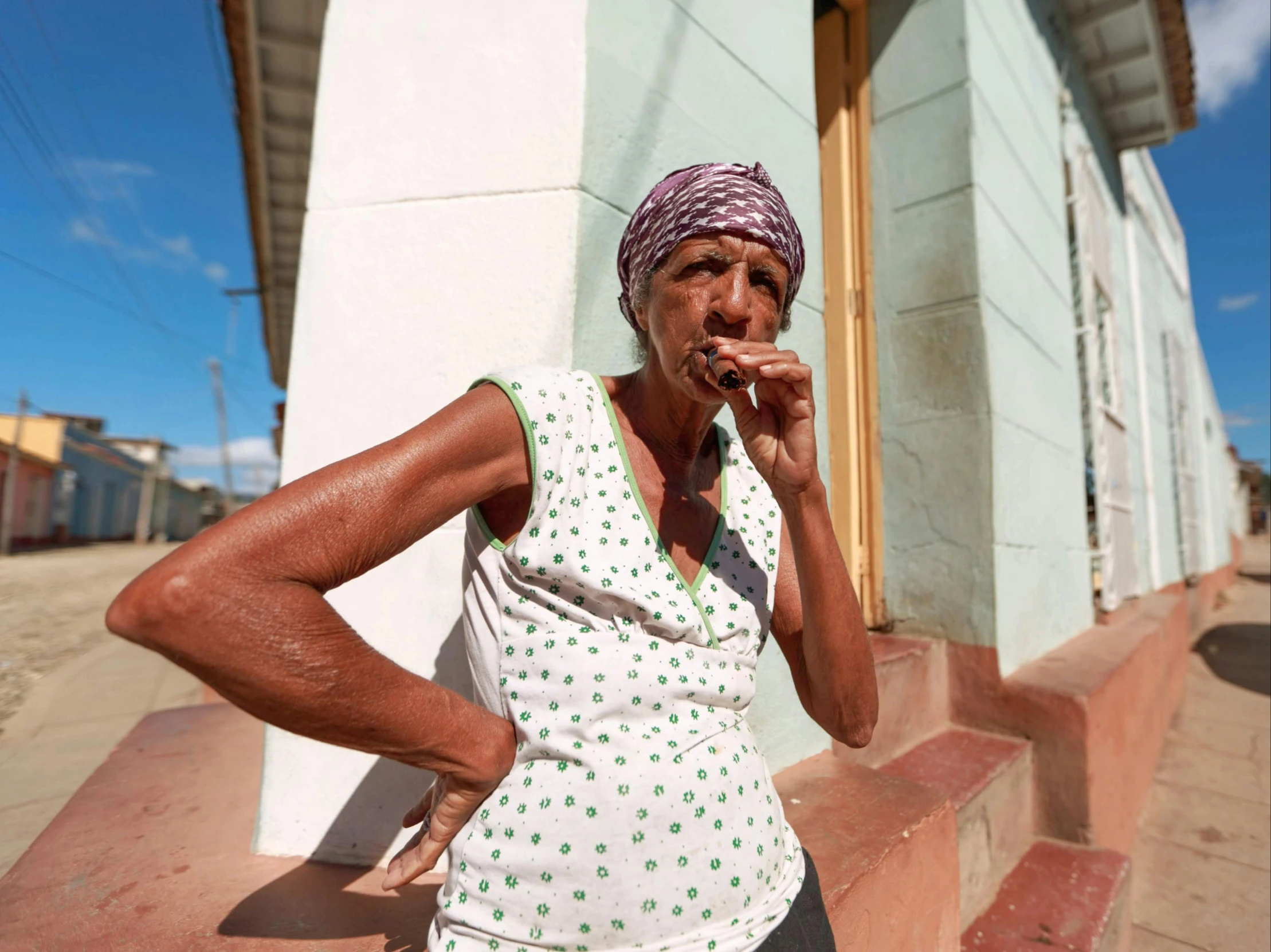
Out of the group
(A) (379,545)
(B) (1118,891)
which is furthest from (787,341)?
(B) (1118,891)

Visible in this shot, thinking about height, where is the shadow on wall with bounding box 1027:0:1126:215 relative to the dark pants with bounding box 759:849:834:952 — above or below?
above

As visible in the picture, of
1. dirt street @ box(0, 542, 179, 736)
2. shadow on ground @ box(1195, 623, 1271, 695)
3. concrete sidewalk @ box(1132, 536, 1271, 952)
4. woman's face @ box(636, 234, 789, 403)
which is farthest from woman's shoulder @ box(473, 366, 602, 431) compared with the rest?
shadow on ground @ box(1195, 623, 1271, 695)

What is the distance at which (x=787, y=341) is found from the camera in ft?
6.71

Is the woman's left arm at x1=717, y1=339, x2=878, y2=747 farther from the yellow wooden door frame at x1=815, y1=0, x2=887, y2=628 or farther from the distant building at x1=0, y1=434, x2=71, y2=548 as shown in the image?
the distant building at x1=0, y1=434, x2=71, y2=548

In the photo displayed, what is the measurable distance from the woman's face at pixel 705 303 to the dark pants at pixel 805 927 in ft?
2.86

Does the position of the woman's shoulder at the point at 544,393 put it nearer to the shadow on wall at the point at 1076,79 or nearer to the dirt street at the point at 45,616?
the dirt street at the point at 45,616

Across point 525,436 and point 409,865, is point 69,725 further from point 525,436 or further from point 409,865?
point 525,436

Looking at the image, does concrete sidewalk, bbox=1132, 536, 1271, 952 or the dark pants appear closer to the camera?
the dark pants

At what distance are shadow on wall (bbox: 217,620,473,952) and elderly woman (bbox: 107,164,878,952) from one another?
0.36 m

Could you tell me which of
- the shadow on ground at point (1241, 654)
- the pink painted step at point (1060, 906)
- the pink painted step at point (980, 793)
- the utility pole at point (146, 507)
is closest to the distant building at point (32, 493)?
the utility pole at point (146, 507)

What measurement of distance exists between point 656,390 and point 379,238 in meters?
0.99

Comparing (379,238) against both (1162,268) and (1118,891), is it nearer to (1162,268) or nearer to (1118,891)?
(1118,891)

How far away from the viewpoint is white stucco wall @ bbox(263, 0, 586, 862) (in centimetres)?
150

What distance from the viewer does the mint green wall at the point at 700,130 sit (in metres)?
1.62
